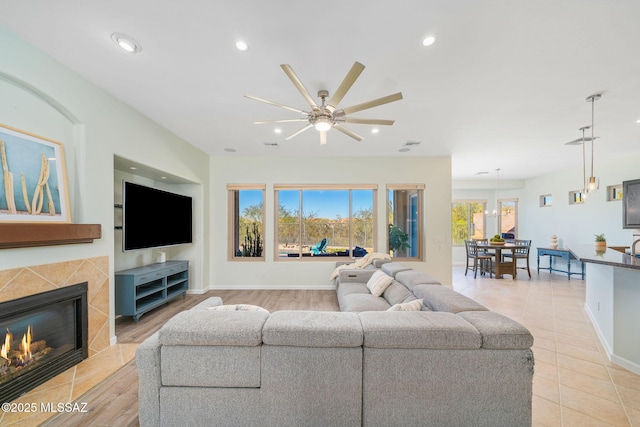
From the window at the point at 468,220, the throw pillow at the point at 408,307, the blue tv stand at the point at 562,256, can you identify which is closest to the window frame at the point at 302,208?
the throw pillow at the point at 408,307

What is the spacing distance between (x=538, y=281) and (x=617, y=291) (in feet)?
14.6

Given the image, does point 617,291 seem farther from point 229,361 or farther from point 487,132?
point 229,361

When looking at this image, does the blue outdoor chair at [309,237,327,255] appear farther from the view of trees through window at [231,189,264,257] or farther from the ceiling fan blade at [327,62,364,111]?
the ceiling fan blade at [327,62,364,111]

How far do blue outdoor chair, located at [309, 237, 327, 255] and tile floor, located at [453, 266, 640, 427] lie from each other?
322cm

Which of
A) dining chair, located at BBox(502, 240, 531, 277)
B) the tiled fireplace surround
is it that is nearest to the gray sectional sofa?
the tiled fireplace surround

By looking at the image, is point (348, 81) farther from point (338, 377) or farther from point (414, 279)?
point (414, 279)

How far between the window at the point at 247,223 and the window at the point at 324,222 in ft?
1.34

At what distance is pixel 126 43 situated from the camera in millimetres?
2084

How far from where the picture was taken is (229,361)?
4.90 ft

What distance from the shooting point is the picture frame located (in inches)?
81.0

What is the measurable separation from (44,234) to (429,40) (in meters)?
3.61

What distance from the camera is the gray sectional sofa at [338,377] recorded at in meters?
1.48

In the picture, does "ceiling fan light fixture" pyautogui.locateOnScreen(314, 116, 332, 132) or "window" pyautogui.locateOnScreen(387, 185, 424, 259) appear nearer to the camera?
"ceiling fan light fixture" pyautogui.locateOnScreen(314, 116, 332, 132)

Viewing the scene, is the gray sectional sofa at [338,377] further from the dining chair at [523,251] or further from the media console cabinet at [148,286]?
the dining chair at [523,251]
